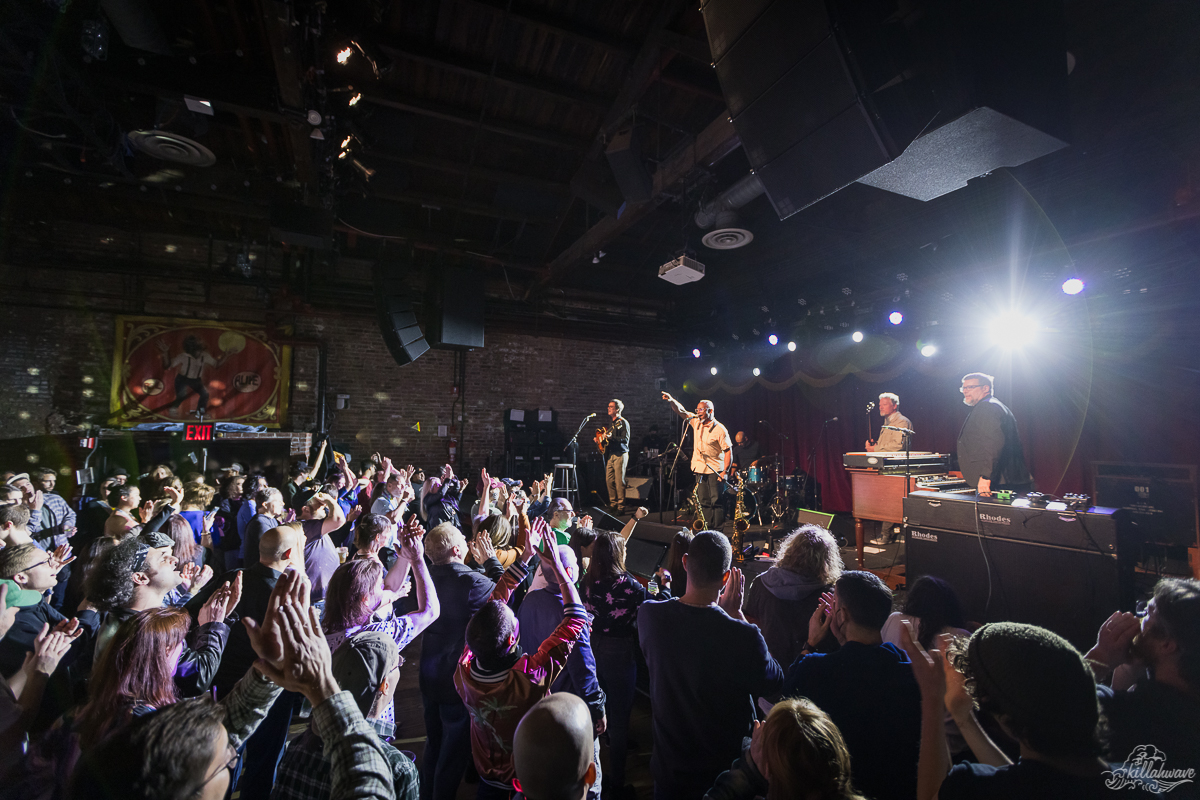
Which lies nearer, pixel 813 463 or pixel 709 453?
pixel 709 453

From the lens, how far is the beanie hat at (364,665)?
150 centimetres

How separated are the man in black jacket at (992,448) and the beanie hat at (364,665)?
3.92m

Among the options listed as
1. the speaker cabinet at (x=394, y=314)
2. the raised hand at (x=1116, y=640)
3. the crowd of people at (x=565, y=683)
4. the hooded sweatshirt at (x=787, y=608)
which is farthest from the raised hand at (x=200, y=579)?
the speaker cabinet at (x=394, y=314)

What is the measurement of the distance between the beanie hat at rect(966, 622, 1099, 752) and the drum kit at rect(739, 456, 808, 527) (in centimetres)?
642

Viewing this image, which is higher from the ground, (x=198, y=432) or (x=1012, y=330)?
(x=1012, y=330)

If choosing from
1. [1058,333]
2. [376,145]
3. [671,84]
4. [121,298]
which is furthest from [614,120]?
[121,298]

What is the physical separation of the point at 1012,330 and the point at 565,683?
7.36 meters

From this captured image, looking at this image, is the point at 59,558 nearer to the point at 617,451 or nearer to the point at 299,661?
the point at 299,661

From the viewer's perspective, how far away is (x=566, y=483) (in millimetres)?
9062

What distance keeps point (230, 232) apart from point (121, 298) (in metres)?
1.86

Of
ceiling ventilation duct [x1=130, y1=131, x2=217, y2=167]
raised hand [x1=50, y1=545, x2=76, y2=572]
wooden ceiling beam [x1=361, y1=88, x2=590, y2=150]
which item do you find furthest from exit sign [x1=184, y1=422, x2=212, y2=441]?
raised hand [x1=50, y1=545, x2=76, y2=572]

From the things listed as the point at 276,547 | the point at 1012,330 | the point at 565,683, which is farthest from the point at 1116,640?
the point at 1012,330

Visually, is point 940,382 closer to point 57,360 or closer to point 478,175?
point 478,175

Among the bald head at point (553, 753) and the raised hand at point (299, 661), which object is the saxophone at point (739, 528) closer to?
the bald head at point (553, 753)
